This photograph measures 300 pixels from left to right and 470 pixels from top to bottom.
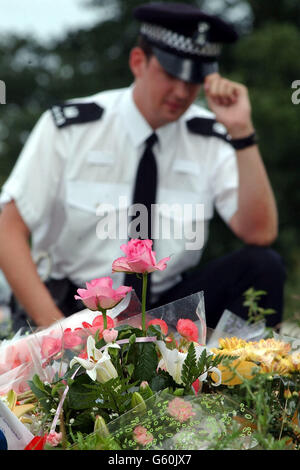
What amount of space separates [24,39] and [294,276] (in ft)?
12.2

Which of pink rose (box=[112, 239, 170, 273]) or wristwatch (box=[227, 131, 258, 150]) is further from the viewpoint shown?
wristwatch (box=[227, 131, 258, 150])

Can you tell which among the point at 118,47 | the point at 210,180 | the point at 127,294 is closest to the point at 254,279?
the point at 210,180

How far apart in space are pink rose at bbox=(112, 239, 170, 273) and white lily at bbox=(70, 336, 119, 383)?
12cm

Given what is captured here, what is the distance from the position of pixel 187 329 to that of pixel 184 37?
1.48 meters

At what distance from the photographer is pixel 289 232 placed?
17.7 ft

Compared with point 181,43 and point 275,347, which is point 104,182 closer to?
point 181,43

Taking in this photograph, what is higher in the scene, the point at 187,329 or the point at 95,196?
the point at 187,329

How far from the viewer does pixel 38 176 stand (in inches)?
86.4

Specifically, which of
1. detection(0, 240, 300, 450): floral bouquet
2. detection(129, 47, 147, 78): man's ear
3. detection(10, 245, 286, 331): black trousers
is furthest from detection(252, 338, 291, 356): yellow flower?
detection(129, 47, 147, 78): man's ear

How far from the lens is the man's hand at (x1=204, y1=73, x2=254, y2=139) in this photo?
2.15 m

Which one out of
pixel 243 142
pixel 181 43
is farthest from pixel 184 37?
pixel 243 142

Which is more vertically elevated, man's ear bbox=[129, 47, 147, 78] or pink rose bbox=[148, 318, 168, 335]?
man's ear bbox=[129, 47, 147, 78]

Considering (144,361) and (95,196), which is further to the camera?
(95,196)

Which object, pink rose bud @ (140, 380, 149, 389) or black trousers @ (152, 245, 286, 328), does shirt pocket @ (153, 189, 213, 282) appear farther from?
pink rose bud @ (140, 380, 149, 389)
